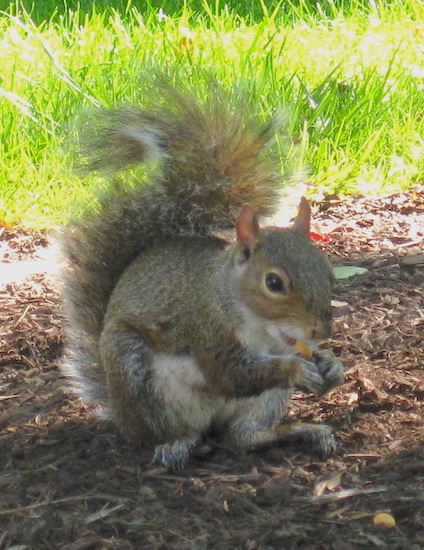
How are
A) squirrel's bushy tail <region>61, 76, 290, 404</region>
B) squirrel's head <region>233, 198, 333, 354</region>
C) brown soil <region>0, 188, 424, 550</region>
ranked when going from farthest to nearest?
1. squirrel's bushy tail <region>61, 76, 290, 404</region>
2. squirrel's head <region>233, 198, 333, 354</region>
3. brown soil <region>0, 188, 424, 550</region>

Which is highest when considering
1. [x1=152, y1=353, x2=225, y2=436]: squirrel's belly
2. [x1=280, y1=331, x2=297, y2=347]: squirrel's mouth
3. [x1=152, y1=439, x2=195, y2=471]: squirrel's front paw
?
[x1=280, y1=331, x2=297, y2=347]: squirrel's mouth

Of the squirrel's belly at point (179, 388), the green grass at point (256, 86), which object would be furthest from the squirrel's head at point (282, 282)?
the green grass at point (256, 86)

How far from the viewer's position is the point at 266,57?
419 centimetres

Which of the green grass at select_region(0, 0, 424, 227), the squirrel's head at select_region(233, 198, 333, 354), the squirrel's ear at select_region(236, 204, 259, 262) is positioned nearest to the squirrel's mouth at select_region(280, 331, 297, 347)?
the squirrel's head at select_region(233, 198, 333, 354)

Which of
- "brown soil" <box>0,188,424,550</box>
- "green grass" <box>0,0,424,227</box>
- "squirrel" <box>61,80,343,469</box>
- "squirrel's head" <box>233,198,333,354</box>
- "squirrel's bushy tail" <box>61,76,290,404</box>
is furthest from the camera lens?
"green grass" <box>0,0,424,227</box>

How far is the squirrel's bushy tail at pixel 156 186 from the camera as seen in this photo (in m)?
2.41

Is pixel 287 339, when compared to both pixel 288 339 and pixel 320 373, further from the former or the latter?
pixel 320 373

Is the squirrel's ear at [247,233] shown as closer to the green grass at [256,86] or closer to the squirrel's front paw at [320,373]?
the squirrel's front paw at [320,373]

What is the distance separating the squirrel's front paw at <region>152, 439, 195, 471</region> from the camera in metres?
2.23

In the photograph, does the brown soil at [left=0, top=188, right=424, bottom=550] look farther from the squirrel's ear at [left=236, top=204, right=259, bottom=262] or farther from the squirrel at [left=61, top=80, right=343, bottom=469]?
the squirrel's ear at [left=236, top=204, right=259, bottom=262]

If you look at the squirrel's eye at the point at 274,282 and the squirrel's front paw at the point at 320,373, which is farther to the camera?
the squirrel's front paw at the point at 320,373

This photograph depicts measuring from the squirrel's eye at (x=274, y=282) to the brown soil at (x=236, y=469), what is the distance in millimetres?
404

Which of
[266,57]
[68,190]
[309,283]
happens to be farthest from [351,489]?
[266,57]

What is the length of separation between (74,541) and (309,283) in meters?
0.69
